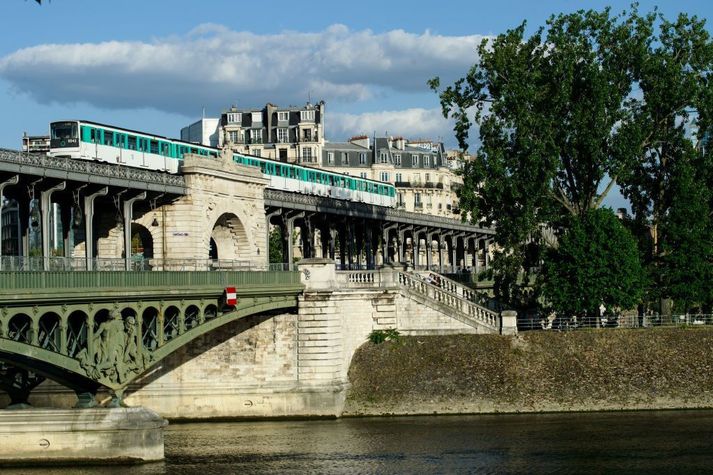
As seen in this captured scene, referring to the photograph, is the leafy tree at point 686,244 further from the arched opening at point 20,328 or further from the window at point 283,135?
the window at point 283,135

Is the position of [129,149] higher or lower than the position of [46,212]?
higher

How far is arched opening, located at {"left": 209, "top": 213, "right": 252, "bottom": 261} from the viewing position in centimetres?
7538

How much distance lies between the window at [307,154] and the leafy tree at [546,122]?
6448 cm

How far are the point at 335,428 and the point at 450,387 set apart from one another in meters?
7.30

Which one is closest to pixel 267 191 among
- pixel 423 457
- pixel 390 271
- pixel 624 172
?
pixel 390 271

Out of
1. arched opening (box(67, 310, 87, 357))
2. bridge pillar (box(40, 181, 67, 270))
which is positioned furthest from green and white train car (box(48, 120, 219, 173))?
arched opening (box(67, 310, 87, 357))

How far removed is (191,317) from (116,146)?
60.4ft

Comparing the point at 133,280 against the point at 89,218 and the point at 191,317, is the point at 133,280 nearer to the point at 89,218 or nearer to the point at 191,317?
the point at 191,317

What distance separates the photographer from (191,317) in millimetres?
53469

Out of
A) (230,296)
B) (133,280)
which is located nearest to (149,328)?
(133,280)

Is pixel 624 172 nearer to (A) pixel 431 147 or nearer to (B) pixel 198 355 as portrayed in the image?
(B) pixel 198 355

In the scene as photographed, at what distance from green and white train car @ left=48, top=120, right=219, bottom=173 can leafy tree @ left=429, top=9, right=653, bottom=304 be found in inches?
664

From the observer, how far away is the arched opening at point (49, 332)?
42750 millimetres

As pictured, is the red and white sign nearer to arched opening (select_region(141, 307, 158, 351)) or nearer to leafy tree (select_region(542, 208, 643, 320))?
arched opening (select_region(141, 307, 158, 351))
